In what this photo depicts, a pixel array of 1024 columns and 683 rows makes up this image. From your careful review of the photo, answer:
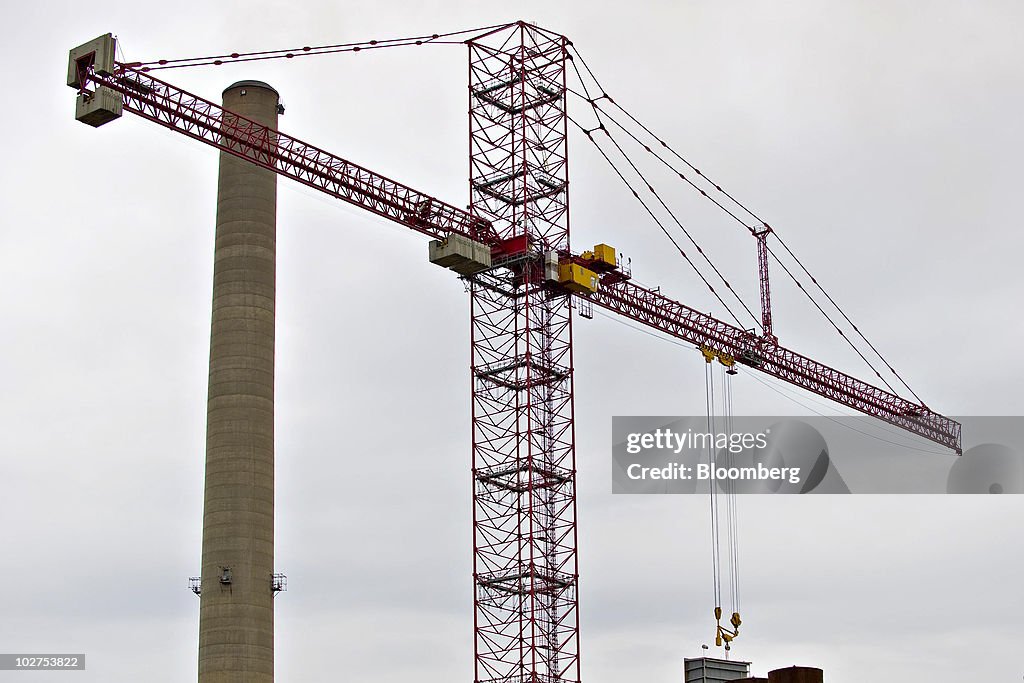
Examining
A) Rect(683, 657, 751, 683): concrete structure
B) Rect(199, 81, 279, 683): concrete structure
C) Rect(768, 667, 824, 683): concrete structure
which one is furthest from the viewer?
Rect(199, 81, 279, 683): concrete structure

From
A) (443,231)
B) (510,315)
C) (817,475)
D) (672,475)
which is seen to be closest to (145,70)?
(443,231)

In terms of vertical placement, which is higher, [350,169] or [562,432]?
[350,169]

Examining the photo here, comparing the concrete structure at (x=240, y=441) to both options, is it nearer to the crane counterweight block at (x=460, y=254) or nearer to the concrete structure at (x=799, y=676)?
the crane counterweight block at (x=460, y=254)

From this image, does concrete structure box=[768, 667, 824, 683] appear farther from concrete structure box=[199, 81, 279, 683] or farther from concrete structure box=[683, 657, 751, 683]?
concrete structure box=[199, 81, 279, 683]

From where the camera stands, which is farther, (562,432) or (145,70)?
(562,432)

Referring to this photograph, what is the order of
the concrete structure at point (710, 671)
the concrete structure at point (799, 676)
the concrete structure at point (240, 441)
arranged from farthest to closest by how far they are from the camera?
the concrete structure at point (240, 441) → the concrete structure at point (710, 671) → the concrete structure at point (799, 676)

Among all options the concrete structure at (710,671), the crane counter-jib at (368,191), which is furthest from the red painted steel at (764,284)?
the concrete structure at (710,671)

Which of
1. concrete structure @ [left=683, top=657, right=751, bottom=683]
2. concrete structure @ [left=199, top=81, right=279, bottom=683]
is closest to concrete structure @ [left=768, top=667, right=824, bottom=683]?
concrete structure @ [left=683, top=657, right=751, bottom=683]

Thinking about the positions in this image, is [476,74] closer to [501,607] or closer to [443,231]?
[443,231]

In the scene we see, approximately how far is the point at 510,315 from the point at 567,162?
10.2 metres

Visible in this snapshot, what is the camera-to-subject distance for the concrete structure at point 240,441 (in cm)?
9212

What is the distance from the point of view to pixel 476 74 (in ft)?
292

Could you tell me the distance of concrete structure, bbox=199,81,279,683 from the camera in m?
92.1

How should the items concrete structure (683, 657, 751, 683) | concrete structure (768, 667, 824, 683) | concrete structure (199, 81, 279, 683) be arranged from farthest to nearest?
concrete structure (199, 81, 279, 683) < concrete structure (683, 657, 751, 683) < concrete structure (768, 667, 824, 683)
